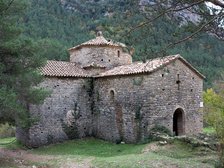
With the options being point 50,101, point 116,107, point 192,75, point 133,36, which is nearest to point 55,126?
point 50,101

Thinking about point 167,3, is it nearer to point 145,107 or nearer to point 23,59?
point 23,59

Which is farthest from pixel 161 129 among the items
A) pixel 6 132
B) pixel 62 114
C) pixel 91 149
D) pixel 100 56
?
pixel 6 132

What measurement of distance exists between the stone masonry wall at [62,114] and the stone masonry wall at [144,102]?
2.23ft

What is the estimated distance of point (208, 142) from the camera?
17562 mm

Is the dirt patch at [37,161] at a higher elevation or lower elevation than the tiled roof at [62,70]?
lower

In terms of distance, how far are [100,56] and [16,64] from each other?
865 centimetres

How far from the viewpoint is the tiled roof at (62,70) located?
69.2 feet

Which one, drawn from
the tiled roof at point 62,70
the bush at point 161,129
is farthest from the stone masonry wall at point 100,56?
the bush at point 161,129

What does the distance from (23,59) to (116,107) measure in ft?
21.8

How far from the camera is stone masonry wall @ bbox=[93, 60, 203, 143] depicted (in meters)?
19.3

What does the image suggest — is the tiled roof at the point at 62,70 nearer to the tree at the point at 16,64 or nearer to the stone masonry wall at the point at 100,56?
Answer: the stone masonry wall at the point at 100,56

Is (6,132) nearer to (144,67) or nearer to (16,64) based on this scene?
(16,64)

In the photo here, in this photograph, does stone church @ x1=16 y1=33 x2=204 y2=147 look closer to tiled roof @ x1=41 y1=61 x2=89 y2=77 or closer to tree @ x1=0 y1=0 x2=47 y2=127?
tiled roof @ x1=41 y1=61 x2=89 y2=77

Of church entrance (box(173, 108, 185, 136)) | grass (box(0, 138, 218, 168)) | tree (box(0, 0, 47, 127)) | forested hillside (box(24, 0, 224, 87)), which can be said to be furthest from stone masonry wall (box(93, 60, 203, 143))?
tree (box(0, 0, 47, 127))
